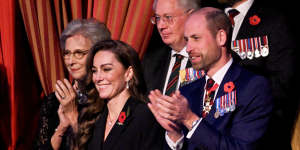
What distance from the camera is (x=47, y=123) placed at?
10.2 ft

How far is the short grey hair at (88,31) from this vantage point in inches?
121

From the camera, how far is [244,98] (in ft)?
7.72

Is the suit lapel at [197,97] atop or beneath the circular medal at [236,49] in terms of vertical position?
beneath

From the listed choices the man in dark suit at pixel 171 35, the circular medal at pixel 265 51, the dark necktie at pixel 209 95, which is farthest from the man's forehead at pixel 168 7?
the dark necktie at pixel 209 95

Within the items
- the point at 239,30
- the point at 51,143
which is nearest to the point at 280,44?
the point at 239,30

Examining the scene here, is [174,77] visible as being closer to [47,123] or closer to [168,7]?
[168,7]

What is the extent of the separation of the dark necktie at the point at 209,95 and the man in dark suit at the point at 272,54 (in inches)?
15.1

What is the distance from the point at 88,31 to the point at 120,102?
638 millimetres

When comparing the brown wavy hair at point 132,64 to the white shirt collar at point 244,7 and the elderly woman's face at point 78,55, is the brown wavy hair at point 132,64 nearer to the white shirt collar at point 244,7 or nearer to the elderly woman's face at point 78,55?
the elderly woman's face at point 78,55

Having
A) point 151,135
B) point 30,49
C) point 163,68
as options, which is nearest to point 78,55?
point 163,68

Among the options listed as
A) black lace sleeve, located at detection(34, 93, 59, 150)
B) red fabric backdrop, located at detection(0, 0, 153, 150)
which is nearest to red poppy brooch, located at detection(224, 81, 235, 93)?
black lace sleeve, located at detection(34, 93, 59, 150)

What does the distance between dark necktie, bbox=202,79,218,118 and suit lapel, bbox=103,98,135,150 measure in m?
0.39

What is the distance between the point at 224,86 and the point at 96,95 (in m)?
0.79

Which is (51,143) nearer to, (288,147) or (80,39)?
(80,39)
